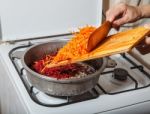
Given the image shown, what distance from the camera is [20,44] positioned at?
1.18m

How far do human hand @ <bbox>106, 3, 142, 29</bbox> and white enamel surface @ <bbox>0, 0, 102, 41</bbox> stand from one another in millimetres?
261

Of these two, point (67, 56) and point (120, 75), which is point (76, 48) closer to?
point (67, 56)

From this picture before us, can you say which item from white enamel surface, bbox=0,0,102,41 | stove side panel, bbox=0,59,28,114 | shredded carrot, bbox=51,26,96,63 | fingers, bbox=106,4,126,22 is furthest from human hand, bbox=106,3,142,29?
stove side panel, bbox=0,59,28,114

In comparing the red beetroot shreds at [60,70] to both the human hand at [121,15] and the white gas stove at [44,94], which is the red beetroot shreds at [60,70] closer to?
the white gas stove at [44,94]

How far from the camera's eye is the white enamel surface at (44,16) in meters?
1.16

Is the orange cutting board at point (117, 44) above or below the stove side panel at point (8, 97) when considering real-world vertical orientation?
above

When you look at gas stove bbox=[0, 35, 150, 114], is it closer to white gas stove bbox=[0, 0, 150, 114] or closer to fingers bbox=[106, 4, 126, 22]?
white gas stove bbox=[0, 0, 150, 114]

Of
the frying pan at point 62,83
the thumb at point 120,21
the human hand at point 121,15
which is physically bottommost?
the frying pan at point 62,83

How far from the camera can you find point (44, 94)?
898mm

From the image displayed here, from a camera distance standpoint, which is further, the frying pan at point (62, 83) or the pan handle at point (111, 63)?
the pan handle at point (111, 63)

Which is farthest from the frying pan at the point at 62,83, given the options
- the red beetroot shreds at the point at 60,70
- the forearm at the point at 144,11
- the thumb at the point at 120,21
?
the forearm at the point at 144,11

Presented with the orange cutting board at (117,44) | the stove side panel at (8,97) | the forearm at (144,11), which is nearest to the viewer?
the orange cutting board at (117,44)

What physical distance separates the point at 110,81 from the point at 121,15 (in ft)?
0.76

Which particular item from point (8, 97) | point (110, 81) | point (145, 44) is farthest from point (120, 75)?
point (8, 97)
